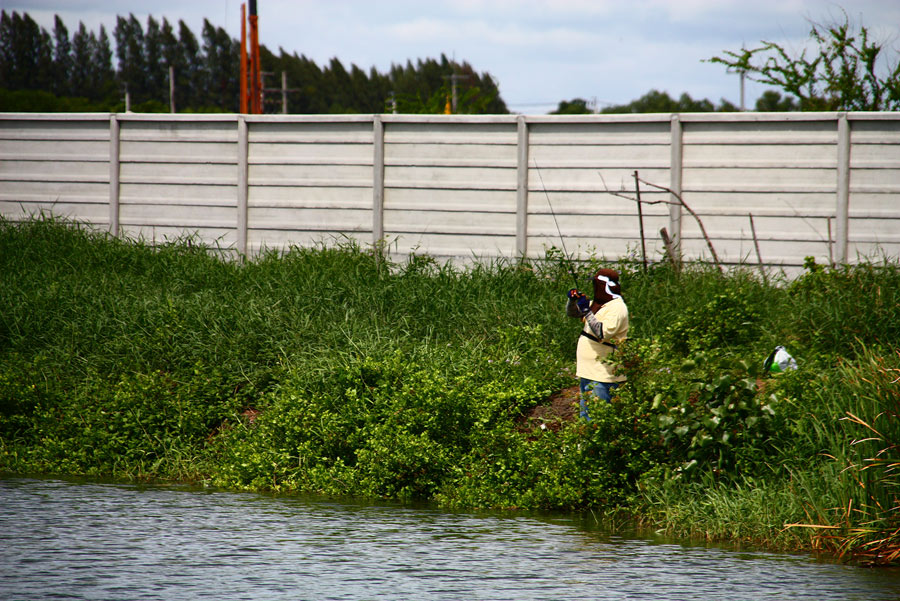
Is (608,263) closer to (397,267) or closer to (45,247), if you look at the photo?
(397,267)

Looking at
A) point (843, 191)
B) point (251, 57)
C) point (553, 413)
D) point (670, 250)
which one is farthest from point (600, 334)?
point (251, 57)

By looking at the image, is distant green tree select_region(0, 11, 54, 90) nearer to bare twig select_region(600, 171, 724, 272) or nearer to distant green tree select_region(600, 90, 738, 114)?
distant green tree select_region(600, 90, 738, 114)

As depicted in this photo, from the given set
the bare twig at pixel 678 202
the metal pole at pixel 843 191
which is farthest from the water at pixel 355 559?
the metal pole at pixel 843 191

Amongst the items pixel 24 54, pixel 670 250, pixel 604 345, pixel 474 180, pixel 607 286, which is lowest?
pixel 604 345

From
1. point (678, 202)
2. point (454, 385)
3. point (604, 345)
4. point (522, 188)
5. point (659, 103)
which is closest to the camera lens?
point (604, 345)

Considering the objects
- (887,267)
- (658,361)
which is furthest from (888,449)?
(887,267)

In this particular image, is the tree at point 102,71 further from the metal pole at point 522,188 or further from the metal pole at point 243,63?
the metal pole at point 522,188

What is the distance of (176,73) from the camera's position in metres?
107

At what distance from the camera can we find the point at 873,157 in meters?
10.8

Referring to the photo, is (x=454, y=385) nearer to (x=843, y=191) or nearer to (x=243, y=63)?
(x=843, y=191)

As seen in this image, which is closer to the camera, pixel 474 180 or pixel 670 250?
pixel 670 250

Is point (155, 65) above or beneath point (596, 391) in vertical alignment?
above

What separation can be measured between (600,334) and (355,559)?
110 inches

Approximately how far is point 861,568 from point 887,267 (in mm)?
5135
